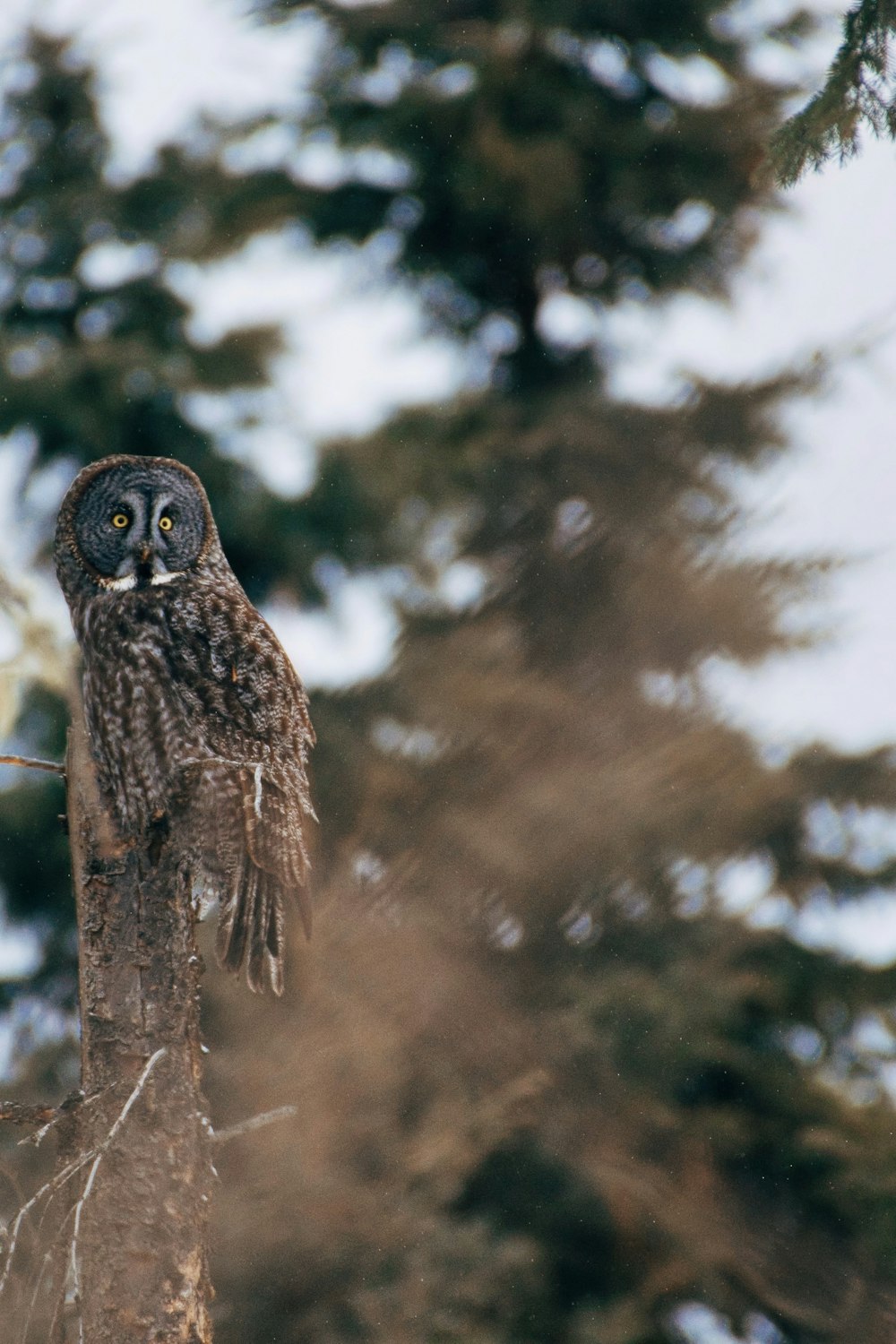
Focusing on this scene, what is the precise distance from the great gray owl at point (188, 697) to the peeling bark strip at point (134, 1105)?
13cm

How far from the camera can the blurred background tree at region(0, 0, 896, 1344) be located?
611 cm

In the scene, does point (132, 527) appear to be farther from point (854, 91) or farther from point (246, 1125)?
point (854, 91)

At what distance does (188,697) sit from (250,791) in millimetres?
360

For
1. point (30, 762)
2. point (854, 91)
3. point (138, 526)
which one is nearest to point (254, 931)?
point (30, 762)

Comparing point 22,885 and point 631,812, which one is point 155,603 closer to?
point 631,812

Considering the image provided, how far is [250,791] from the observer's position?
10.3 ft

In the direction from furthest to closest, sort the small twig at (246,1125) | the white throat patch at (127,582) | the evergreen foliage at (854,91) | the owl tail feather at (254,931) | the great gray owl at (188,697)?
the white throat patch at (127,582), the great gray owl at (188,697), the owl tail feather at (254,931), the small twig at (246,1125), the evergreen foliage at (854,91)

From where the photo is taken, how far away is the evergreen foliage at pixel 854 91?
2143 millimetres

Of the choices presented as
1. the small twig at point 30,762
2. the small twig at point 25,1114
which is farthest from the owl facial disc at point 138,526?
the small twig at point 25,1114

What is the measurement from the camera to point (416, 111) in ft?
23.9

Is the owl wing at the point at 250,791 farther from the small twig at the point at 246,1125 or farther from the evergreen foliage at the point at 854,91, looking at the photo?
the evergreen foliage at the point at 854,91

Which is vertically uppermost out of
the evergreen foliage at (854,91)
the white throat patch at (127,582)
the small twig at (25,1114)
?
the white throat patch at (127,582)

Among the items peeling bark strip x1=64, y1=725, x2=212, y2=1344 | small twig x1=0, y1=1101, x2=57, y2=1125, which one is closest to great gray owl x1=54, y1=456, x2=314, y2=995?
peeling bark strip x1=64, y1=725, x2=212, y2=1344

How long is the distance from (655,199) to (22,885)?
485 cm
